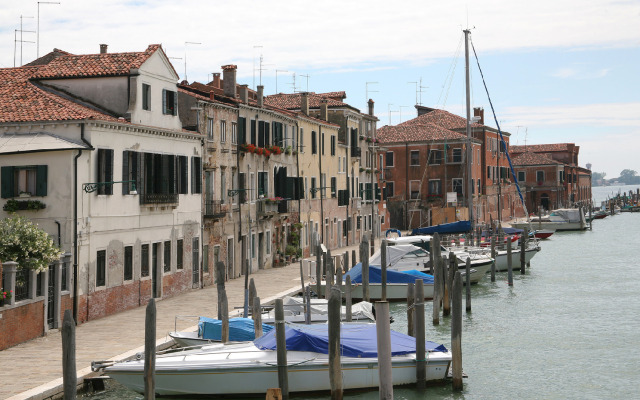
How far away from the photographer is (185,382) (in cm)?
1755

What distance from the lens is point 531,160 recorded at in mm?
103438

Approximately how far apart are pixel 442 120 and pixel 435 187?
8296 millimetres

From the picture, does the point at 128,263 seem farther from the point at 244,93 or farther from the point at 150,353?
the point at 244,93

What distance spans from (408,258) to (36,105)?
16632 millimetres

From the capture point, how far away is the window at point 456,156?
231 ft

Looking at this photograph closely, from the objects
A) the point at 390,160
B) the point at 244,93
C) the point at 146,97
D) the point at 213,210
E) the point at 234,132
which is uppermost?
the point at 244,93

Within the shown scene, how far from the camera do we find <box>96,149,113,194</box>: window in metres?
24.6

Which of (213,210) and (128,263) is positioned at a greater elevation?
(213,210)

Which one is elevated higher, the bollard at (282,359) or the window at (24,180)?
the window at (24,180)

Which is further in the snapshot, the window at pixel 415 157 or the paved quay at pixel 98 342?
the window at pixel 415 157

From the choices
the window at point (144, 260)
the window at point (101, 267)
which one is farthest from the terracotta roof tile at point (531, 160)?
the window at point (101, 267)

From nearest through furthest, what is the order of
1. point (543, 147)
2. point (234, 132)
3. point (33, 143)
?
point (33, 143)
point (234, 132)
point (543, 147)

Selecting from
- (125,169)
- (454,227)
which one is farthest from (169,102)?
(454,227)

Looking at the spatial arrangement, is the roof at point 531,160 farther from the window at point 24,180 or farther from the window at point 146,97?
the window at point 24,180
